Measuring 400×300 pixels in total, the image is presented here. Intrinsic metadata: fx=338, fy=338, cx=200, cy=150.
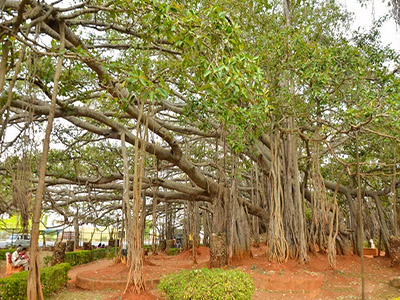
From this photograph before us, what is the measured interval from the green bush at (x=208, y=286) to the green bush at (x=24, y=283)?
2000mm

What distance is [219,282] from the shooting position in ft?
12.1

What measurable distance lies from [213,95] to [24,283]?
356 centimetres

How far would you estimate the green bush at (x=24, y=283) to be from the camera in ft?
14.6

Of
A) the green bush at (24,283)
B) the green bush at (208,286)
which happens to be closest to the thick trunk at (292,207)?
the green bush at (208,286)

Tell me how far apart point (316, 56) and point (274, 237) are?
3.10 m

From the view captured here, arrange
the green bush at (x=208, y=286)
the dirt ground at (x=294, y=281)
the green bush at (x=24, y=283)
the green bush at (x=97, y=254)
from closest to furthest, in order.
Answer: the green bush at (x=208, y=286) < the green bush at (x=24, y=283) < the dirt ground at (x=294, y=281) < the green bush at (x=97, y=254)

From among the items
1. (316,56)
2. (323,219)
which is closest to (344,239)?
(323,219)

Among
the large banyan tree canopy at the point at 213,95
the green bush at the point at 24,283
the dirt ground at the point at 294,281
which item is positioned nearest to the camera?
the large banyan tree canopy at the point at 213,95

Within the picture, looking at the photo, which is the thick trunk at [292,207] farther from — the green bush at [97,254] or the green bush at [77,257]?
the green bush at [97,254]

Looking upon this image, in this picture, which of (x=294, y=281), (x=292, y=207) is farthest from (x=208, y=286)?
(x=292, y=207)

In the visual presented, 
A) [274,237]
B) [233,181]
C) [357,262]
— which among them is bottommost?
[357,262]

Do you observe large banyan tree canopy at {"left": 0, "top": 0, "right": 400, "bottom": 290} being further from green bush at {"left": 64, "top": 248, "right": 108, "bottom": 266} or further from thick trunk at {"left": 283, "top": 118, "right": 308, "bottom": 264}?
green bush at {"left": 64, "top": 248, "right": 108, "bottom": 266}

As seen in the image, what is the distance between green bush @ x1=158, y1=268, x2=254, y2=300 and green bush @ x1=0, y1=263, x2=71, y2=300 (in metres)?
2.00

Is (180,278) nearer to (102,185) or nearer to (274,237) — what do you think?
(274,237)
